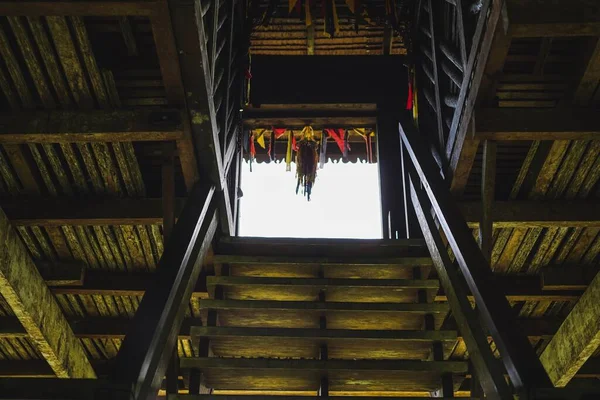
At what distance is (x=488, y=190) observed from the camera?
484 cm

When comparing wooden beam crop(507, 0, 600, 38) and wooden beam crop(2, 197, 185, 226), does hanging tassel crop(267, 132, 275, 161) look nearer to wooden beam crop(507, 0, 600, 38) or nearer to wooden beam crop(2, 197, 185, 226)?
wooden beam crop(2, 197, 185, 226)

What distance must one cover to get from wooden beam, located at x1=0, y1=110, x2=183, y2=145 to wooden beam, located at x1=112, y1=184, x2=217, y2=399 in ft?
2.06

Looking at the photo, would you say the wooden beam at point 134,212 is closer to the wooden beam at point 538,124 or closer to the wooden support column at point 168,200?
the wooden support column at point 168,200

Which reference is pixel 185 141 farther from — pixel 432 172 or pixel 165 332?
pixel 432 172

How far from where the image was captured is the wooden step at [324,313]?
5152 millimetres

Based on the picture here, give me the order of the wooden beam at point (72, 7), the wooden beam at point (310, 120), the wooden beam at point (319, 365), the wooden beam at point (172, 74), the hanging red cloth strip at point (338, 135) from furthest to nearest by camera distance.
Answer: the hanging red cloth strip at point (338, 135), the wooden beam at point (310, 120), the wooden beam at point (319, 365), the wooden beam at point (172, 74), the wooden beam at point (72, 7)

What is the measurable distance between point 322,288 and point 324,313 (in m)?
0.34

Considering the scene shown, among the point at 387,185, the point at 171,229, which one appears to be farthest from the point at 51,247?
the point at 387,185

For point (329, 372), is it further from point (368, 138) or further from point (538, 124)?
point (368, 138)

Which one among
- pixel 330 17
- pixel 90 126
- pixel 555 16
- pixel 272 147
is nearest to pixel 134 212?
pixel 90 126

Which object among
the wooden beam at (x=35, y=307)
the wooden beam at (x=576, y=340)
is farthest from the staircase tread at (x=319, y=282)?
the wooden beam at (x=35, y=307)

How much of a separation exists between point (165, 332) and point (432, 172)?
270cm

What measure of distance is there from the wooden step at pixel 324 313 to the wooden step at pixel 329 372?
587 millimetres

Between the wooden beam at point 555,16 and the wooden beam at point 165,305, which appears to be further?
the wooden beam at point 555,16
